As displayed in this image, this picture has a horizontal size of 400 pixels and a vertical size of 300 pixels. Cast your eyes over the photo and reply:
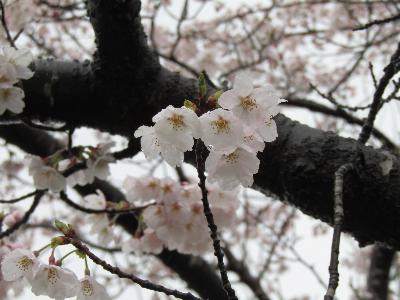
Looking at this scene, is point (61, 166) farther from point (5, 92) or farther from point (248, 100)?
point (248, 100)

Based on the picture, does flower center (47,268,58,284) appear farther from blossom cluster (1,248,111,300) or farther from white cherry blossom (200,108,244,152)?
white cherry blossom (200,108,244,152)

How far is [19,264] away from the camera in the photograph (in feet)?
4.37

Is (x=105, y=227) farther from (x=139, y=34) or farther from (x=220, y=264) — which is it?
(x=220, y=264)

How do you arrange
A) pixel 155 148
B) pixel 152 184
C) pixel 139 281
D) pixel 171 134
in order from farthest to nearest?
pixel 152 184 → pixel 155 148 → pixel 171 134 → pixel 139 281

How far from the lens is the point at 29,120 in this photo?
74.6 inches

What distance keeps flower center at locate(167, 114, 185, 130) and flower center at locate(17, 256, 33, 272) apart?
0.56 m

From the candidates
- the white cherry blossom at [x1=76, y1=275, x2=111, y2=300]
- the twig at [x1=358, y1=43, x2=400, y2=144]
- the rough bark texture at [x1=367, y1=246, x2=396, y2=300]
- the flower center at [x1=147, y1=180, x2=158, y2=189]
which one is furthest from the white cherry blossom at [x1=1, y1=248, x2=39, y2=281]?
the rough bark texture at [x1=367, y1=246, x2=396, y2=300]

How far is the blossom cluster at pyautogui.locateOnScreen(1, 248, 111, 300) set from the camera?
49.3 inches

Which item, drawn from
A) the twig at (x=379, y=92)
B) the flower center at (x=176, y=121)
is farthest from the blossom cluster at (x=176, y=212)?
the flower center at (x=176, y=121)

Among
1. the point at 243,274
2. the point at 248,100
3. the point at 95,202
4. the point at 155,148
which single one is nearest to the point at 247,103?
the point at 248,100

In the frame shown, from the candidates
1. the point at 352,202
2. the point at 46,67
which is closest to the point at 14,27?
the point at 46,67

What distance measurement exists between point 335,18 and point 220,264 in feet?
23.6

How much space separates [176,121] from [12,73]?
802 millimetres

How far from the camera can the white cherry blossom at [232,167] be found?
49.8 inches
